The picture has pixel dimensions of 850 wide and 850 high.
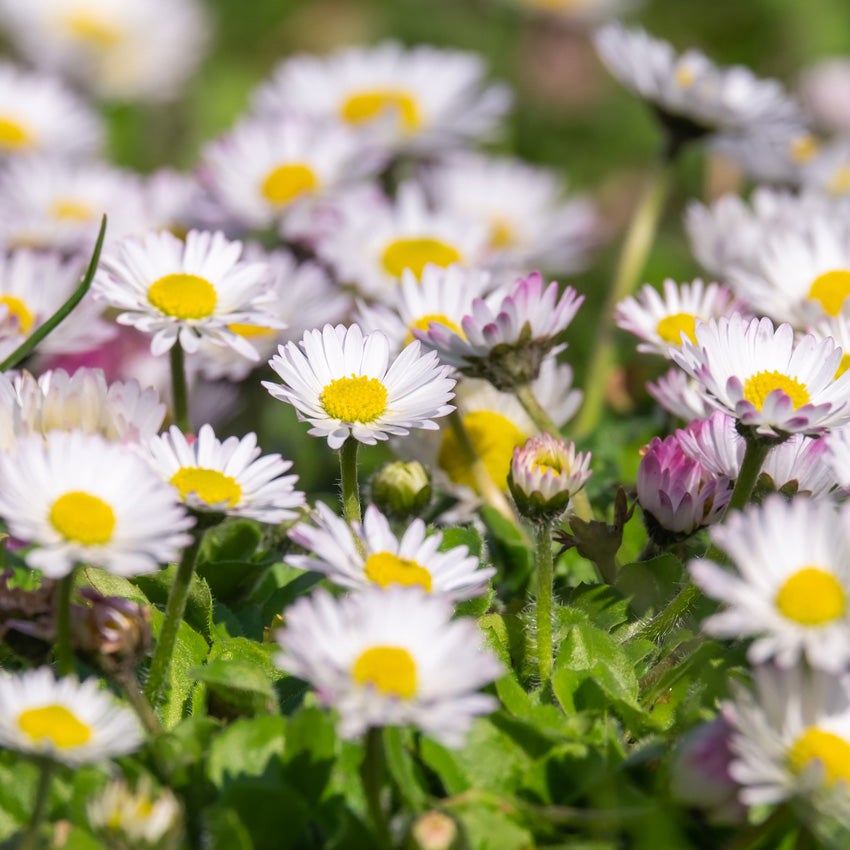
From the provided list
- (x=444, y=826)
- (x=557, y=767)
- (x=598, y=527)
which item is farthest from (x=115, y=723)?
(x=598, y=527)

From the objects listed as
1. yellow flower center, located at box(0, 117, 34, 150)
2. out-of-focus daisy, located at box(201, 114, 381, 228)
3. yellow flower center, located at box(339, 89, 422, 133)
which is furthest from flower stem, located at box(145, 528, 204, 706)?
yellow flower center, located at box(0, 117, 34, 150)

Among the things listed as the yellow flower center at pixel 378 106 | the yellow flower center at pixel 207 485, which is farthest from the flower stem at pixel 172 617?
the yellow flower center at pixel 378 106

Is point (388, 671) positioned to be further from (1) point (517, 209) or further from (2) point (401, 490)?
(1) point (517, 209)

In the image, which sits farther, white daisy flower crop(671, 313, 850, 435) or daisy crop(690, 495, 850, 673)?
white daisy flower crop(671, 313, 850, 435)

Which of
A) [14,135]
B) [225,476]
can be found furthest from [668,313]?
[14,135]

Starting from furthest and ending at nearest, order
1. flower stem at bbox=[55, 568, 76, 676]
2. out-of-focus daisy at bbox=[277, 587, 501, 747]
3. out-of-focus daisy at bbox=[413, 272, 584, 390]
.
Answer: out-of-focus daisy at bbox=[413, 272, 584, 390] < flower stem at bbox=[55, 568, 76, 676] < out-of-focus daisy at bbox=[277, 587, 501, 747]

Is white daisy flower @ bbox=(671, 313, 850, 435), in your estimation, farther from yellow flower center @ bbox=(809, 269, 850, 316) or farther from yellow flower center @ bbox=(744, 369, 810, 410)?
yellow flower center @ bbox=(809, 269, 850, 316)

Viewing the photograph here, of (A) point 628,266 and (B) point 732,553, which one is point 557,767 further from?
(A) point 628,266

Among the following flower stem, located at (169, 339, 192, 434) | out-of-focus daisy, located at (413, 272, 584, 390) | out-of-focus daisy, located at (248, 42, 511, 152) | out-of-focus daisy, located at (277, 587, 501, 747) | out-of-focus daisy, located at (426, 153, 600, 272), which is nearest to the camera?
out-of-focus daisy, located at (277, 587, 501, 747)

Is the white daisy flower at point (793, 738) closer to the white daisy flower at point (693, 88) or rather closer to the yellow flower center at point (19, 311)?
the yellow flower center at point (19, 311)
